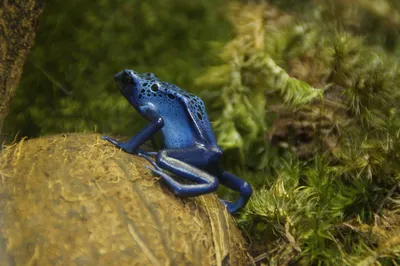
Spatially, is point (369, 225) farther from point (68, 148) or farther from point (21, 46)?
point (21, 46)

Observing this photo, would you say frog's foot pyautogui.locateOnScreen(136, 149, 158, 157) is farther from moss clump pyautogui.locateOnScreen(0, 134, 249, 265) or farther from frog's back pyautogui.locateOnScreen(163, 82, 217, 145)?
frog's back pyautogui.locateOnScreen(163, 82, 217, 145)

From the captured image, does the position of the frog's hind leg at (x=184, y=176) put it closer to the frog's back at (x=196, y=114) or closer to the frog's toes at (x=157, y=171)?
the frog's toes at (x=157, y=171)

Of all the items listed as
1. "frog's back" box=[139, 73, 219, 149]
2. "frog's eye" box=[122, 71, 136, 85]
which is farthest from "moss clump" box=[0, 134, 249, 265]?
"frog's eye" box=[122, 71, 136, 85]

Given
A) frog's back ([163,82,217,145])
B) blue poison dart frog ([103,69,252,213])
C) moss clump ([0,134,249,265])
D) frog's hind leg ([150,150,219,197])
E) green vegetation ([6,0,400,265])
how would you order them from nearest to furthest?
moss clump ([0,134,249,265]) → frog's hind leg ([150,150,219,197]) → blue poison dart frog ([103,69,252,213]) → frog's back ([163,82,217,145]) → green vegetation ([6,0,400,265])

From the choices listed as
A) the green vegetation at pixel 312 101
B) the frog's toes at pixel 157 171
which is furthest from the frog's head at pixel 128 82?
the green vegetation at pixel 312 101

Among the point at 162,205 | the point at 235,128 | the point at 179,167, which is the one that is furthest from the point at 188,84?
the point at 162,205

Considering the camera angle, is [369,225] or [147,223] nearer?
[147,223]
